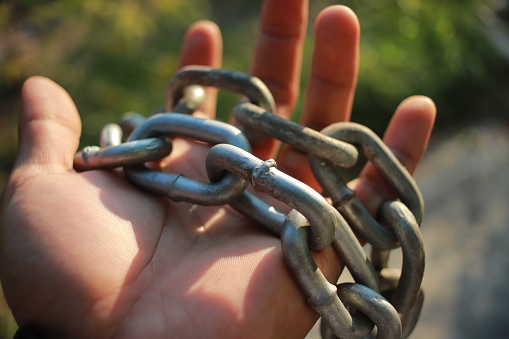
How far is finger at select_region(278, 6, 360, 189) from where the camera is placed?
1835 millimetres

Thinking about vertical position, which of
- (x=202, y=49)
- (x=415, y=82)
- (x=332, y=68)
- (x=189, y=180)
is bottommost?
(x=415, y=82)

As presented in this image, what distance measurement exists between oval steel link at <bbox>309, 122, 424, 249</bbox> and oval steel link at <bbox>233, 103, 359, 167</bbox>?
0.06m

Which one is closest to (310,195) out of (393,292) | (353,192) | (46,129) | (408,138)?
(353,192)

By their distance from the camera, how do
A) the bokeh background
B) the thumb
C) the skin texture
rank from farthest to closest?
the bokeh background < the thumb < the skin texture

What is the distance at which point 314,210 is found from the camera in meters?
1.25

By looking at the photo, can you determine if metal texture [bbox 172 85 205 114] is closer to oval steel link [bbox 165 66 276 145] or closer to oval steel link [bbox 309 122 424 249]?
oval steel link [bbox 165 66 276 145]

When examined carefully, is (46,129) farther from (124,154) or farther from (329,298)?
(329,298)

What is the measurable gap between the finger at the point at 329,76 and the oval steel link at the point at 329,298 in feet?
1.85

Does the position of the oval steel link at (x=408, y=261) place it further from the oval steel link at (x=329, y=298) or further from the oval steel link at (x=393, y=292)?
the oval steel link at (x=329, y=298)

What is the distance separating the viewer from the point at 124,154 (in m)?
1.54

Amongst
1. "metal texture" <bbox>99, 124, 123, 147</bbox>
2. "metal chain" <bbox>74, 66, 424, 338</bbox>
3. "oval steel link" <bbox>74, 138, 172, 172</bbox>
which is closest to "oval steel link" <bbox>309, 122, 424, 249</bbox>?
"metal chain" <bbox>74, 66, 424, 338</bbox>

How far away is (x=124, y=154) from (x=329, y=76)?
0.86 m

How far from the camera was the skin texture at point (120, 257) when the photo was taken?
124cm

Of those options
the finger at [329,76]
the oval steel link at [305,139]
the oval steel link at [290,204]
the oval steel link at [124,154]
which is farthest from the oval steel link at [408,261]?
the oval steel link at [124,154]
